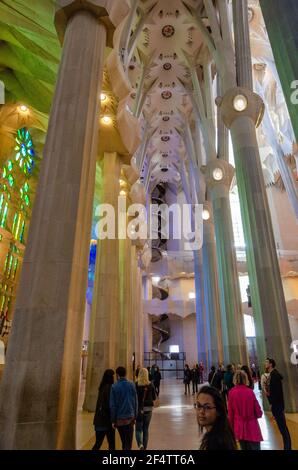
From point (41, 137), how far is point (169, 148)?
13.8m

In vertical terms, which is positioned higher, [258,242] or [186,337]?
[258,242]

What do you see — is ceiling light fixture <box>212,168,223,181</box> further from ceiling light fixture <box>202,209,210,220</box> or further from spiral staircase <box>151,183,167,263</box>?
spiral staircase <box>151,183,167,263</box>

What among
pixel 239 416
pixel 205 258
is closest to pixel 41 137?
pixel 205 258

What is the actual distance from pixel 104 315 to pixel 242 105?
805cm

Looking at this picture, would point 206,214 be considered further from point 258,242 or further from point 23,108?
point 23,108

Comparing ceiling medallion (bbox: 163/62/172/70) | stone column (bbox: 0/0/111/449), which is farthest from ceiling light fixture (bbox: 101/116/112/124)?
ceiling medallion (bbox: 163/62/172/70)

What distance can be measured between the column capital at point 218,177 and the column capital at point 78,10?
8969 millimetres

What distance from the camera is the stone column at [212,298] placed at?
47.3 ft

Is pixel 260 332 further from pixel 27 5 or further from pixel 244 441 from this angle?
pixel 27 5

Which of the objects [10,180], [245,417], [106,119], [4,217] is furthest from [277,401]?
[10,180]

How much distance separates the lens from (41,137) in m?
15.2

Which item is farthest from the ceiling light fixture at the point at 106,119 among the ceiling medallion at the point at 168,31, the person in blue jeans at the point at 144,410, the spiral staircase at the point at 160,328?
the spiral staircase at the point at 160,328

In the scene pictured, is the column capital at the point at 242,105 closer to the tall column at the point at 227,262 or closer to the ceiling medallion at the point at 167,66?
the tall column at the point at 227,262

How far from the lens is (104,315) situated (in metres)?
7.55
